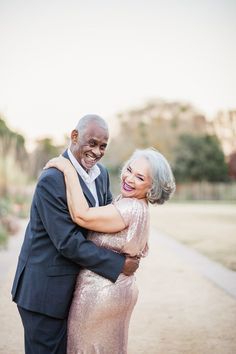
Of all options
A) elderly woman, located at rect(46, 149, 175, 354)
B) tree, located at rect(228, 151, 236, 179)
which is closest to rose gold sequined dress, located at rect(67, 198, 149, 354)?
elderly woman, located at rect(46, 149, 175, 354)

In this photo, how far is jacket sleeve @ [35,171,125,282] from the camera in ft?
8.70

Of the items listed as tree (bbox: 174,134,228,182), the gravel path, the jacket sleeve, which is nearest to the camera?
the jacket sleeve

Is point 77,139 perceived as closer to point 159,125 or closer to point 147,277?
point 147,277

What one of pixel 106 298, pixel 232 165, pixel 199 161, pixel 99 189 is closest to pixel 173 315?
pixel 99 189

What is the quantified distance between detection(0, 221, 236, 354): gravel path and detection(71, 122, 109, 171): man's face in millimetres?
2542

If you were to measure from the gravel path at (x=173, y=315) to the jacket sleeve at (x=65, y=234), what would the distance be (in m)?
2.35

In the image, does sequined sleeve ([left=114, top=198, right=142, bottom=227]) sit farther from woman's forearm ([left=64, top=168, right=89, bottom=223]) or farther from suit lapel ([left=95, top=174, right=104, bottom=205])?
suit lapel ([left=95, top=174, right=104, bottom=205])

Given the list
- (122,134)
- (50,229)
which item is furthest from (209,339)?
(122,134)

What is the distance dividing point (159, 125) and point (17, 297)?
57612mm

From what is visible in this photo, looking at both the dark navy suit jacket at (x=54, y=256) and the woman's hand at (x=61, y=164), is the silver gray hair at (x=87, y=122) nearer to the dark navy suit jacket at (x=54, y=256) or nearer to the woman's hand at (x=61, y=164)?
the woman's hand at (x=61, y=164)

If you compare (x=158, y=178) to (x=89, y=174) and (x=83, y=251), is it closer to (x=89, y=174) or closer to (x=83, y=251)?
(x=89, y=174)

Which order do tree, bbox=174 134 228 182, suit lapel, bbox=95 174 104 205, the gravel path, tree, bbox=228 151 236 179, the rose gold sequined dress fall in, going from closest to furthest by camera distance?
the rose gold sequined dress, suit lapel, bbox=95 174 104 205, the gravel path, tree, bbox=174 134 228 182, tree, bbox=228 151 236 179

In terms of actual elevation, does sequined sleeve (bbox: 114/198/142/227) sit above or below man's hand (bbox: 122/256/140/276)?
above

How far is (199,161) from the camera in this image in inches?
1886
